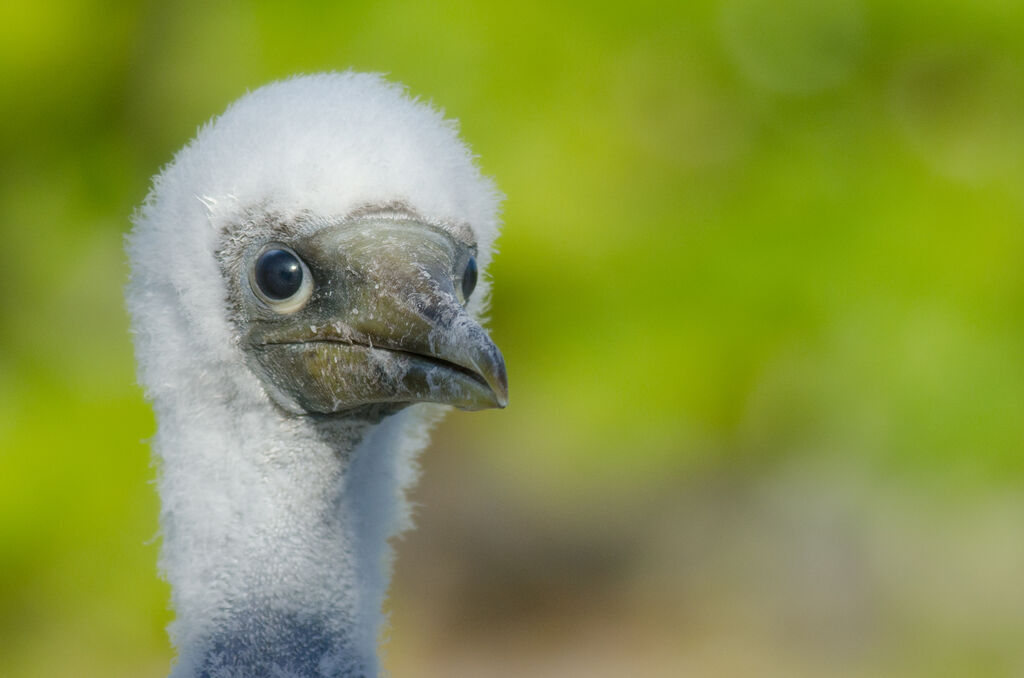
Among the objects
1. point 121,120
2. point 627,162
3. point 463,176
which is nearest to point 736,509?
point 627,162

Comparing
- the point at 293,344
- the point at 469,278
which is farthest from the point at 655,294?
the point at 293,344

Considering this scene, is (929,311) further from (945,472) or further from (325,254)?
(325,254)

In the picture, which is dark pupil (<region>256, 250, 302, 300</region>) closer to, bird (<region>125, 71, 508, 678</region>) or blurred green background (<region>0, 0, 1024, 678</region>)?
bird (<region>125, 71, 508, 678</region>)

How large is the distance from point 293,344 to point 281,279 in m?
0.15

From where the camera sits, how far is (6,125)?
5652 millimetres

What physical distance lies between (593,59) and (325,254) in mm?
4011

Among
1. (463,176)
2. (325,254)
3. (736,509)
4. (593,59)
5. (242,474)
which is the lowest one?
(242,474)

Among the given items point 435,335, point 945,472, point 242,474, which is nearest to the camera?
point 435,335

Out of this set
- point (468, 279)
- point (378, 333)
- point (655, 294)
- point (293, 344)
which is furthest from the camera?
point (655, 294)

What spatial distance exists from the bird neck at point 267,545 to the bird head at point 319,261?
92 mm

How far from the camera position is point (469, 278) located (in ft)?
8.52

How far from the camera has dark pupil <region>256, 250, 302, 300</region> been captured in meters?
2.42

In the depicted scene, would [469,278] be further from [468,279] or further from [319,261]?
[319,261]

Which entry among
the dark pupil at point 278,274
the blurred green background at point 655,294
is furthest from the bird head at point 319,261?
the blurred green background at point 655,294
